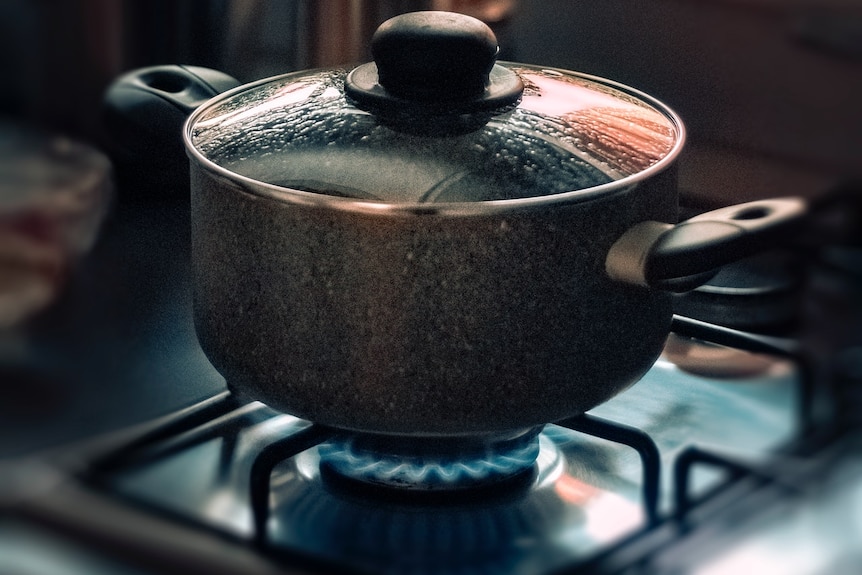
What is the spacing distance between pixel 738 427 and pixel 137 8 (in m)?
0.54

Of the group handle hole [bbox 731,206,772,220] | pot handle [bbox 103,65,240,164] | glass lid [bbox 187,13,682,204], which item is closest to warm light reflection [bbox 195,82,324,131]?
glass lid [bbox 187,13,682,204]

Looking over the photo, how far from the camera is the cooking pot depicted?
1.72 feet

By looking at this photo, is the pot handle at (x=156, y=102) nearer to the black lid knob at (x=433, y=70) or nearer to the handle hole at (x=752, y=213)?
the black lid knob at (x=433, y=70)

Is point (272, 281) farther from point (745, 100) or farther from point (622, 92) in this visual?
point (745, 100)

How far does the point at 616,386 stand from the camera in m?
0.59

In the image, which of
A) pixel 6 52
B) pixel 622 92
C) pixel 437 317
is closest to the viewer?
pixel 437 317

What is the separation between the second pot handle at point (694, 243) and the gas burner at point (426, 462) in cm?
13

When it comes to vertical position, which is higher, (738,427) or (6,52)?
(6,52)

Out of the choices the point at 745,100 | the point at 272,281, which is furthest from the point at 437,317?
the point at 745,100

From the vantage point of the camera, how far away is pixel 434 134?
0.57 m

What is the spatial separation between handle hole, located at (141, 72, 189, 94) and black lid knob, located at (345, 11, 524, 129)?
235 mm

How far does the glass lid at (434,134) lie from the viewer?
1.80 feet

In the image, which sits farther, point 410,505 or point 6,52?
point 6,52

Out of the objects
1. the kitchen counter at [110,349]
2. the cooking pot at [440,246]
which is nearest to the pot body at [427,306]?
the cooking pot at [440,246]
